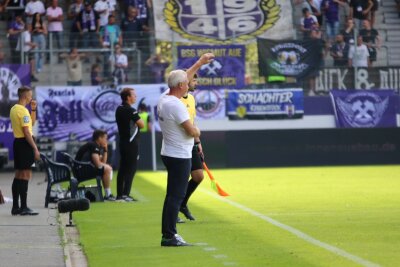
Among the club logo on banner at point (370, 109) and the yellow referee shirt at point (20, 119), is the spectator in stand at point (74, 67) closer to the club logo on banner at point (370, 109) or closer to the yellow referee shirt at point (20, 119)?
the club logo on banner at point (370, 109)

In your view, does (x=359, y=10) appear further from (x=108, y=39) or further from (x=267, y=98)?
(x=108, y=39)

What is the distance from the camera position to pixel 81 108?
32.1 metres

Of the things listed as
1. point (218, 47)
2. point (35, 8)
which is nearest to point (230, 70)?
point (218, 47)

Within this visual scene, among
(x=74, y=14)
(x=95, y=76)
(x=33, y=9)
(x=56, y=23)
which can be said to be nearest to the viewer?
(x=95, y=76)

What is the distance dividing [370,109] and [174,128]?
855 inches

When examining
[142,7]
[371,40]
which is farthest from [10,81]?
[371,40]

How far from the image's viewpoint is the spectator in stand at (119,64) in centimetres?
3241

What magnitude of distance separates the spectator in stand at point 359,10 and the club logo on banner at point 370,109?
325 cm

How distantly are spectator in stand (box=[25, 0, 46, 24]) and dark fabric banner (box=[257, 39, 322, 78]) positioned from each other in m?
6.46

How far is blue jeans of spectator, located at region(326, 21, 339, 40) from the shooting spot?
34.1 metres

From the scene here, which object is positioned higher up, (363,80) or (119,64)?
(119,64)

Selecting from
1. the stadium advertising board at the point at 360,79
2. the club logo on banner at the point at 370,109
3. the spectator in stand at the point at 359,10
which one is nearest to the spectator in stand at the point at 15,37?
the stadium advertising board at the point at 360,79

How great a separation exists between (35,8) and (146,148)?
5732 millimetres

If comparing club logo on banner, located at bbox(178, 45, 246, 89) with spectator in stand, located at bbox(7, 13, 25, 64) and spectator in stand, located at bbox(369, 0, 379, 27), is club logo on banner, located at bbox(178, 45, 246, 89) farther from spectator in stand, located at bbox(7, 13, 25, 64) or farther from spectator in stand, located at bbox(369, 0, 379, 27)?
spectator in stand, located at bbox(369, 0, 379, 27)
